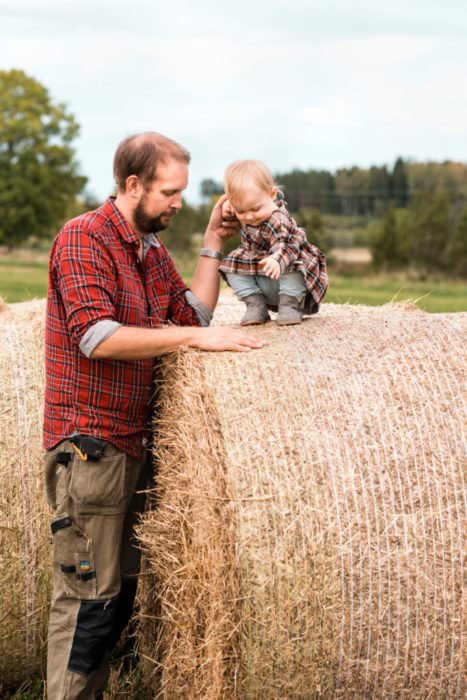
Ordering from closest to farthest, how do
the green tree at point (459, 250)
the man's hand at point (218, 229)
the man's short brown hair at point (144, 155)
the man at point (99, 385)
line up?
the man at point (99, 385) → the man's short brown hair at point (144, 155) → the man's hand at point (218, 229) → the green tree at point (459, 250)

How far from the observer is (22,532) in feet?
14.4

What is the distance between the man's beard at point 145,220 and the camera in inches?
161

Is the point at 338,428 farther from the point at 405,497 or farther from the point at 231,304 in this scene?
the point at 231,304

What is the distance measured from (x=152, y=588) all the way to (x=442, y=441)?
1776 mm

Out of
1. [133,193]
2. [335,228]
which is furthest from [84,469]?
[335,228]

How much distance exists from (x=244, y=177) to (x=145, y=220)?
505 millimetres

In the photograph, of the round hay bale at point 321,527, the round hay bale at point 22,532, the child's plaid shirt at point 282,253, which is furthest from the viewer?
the round hay bale at point 22,532

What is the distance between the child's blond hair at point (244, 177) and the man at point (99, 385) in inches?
9.2

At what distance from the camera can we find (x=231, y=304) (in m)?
Result: 6.34

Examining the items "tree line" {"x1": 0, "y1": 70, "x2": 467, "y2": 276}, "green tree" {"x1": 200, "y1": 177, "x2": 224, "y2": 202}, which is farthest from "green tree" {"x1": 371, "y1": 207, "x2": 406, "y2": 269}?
"green tree" {"x1": 200, "y1": 177, "x2": 224, "y2": 202}

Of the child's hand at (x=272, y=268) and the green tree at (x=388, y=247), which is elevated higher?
the child's hand at (x=272, y=268)

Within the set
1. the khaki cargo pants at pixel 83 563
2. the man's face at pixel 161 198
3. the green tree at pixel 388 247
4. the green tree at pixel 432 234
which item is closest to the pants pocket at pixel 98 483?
the khaki cargo pants at pixel 83 563

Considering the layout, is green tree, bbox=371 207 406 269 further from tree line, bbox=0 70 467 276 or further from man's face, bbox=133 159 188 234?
man's face, bbox=133 159 188 234

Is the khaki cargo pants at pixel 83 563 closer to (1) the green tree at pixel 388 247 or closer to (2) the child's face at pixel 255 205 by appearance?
(2) the child's face at pixel 255 205
